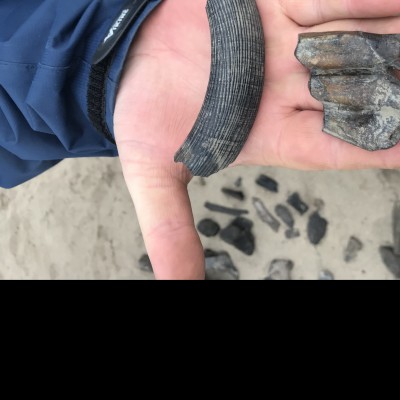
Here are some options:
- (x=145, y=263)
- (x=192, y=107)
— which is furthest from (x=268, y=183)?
(x=192, y=107)

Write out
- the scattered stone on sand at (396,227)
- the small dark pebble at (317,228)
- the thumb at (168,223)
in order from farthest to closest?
the small dark pebble at (317,228), the scattered stone on sand at (396,227), the thumb at (168,223)

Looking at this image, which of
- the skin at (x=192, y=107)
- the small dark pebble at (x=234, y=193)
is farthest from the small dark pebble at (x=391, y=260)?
the skin at (x=192, y=107)

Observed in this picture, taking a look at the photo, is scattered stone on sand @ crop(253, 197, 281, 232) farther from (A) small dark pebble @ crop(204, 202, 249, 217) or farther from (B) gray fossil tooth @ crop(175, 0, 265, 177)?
(B) gray fossil tooth @ crop(175, 0, 265, 177)

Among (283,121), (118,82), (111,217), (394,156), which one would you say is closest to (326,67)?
(283,121)

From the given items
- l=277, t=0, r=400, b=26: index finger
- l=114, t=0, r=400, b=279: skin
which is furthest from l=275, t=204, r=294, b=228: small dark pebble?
l=277, t=0, r=400, b=26: index finger

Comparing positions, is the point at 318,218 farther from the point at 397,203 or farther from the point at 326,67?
the point at 326,67

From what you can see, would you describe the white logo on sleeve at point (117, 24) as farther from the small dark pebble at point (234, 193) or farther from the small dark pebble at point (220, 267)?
the small dark pebble at point (220, 267)
